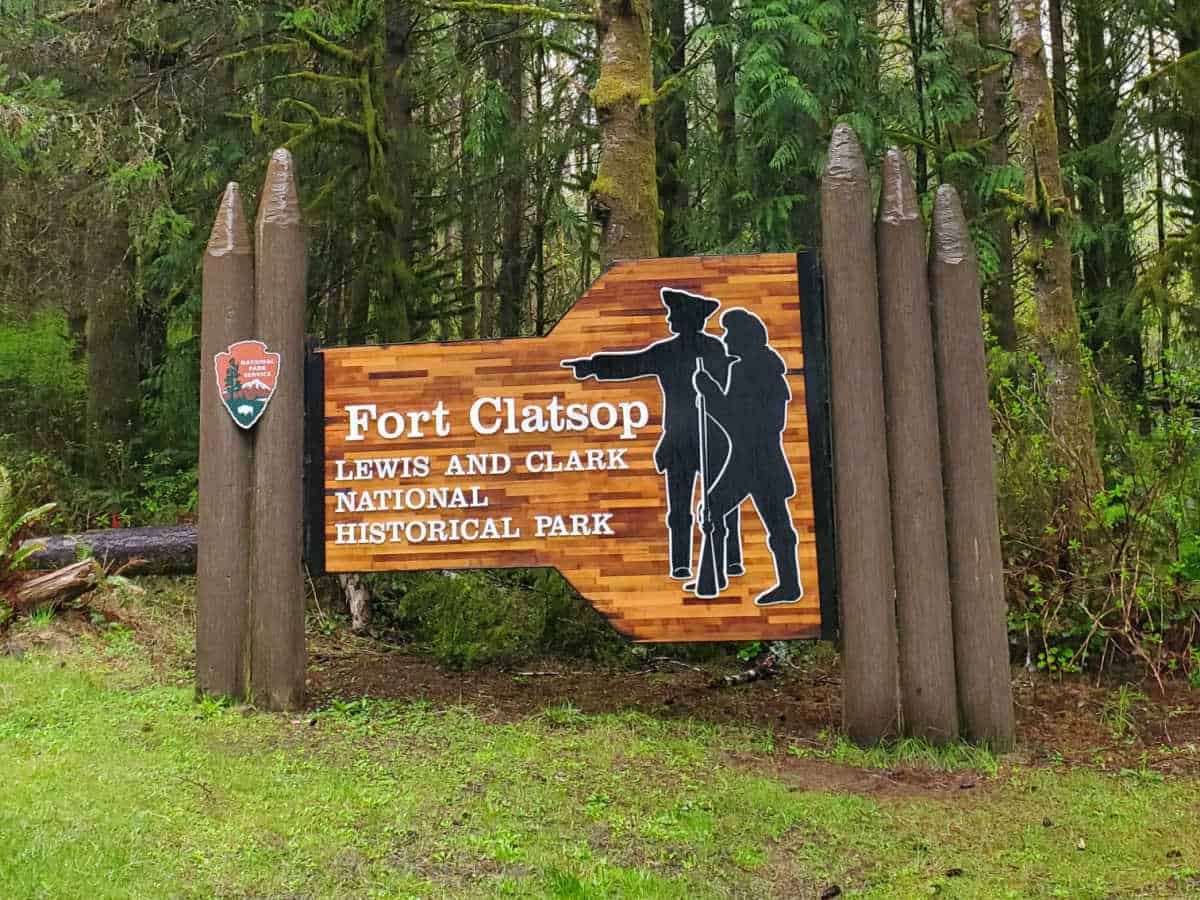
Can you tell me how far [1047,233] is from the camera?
8273 mm

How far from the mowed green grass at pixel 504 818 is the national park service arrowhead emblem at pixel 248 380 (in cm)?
180

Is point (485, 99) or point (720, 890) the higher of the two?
point (485, 99)

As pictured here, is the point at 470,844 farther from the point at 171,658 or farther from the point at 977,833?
the point at 171,658

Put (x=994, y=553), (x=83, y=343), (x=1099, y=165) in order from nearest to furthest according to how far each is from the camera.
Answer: (x=994, y=553)
(x=1099, y=165)
(x=83, y=343)

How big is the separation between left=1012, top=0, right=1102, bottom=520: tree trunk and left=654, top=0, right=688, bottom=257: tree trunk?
465 centimetres

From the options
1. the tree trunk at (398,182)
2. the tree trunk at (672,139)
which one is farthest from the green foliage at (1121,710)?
the tree trunk at (672,139)

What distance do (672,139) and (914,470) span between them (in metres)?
9.03

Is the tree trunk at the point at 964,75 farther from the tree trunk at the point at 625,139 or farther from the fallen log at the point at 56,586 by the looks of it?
the fallen log at the point at 56,586

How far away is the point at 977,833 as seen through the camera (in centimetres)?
434

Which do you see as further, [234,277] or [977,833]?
[234,277]

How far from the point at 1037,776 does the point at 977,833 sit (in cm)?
94

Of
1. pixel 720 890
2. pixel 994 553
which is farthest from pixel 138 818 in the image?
pixel 994 553

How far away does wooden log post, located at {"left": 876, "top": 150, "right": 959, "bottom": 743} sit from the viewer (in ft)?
18.2

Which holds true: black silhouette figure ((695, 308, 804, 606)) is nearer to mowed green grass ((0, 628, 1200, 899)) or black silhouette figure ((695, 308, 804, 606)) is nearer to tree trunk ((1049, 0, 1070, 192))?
mowed green grass ((0, 628, 1200, 899))
